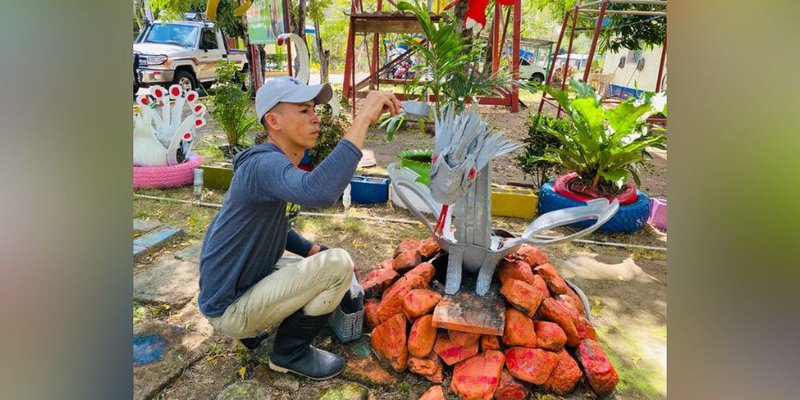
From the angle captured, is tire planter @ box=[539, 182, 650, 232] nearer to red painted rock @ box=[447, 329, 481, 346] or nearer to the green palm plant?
the green palm plant

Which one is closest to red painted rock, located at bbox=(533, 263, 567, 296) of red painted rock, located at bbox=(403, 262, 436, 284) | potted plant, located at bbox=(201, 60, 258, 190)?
red painted rock, located at bbox=(403, 262, 436, 284)

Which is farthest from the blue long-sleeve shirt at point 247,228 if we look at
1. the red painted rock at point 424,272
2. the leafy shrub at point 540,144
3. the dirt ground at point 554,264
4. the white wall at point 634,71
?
the white wall at point 634,71

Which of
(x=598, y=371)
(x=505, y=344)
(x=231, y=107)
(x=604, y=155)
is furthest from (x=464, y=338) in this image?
(x=231, y=107)

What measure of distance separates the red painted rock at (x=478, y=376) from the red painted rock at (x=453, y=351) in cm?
2

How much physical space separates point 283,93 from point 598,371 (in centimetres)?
165

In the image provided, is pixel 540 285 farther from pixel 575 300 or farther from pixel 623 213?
pixel 623 213

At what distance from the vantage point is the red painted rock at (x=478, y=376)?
187 centimetres

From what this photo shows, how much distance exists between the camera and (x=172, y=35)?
11398 millimetres

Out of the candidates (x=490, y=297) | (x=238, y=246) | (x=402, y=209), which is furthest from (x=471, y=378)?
(x=402, y=209)

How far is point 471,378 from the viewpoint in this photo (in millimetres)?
1915

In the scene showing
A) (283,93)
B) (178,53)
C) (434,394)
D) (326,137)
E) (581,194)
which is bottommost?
(434,394)

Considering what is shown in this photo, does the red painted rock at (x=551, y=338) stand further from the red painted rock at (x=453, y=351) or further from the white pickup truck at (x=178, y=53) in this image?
the white pickup truck at (x=178, y=53)
